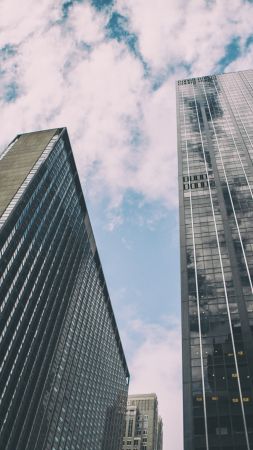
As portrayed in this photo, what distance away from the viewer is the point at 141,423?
166125 mm

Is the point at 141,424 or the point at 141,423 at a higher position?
the point at 141,423

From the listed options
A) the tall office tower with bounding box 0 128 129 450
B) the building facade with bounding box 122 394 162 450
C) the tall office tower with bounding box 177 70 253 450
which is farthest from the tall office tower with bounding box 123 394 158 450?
the tall office tower with bounding box 177 70 253 450

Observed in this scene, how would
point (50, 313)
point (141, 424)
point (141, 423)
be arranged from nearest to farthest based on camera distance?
point (50, 313) < point (141, 424) < point (141, 423)

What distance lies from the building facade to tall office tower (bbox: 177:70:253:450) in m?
107

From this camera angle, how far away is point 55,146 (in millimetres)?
114562

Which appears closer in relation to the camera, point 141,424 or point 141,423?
point 141,424

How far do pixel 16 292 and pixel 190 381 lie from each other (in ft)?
135

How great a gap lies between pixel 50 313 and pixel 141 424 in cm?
8944

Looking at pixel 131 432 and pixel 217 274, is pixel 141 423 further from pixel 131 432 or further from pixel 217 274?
pixel 217 274

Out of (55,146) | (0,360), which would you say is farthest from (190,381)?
(55,146)

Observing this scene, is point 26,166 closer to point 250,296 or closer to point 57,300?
point 57,300

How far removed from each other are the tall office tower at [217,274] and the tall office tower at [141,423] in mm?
107402

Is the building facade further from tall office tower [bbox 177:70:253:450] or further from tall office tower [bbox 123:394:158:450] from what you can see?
tall office tower [bbox 177:70:253:450]

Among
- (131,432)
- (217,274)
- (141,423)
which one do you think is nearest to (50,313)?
(217,274)
